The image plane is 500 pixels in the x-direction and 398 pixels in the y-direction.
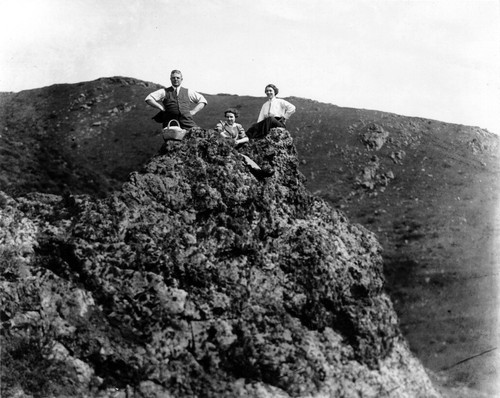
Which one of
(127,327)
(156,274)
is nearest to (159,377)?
(127,327)

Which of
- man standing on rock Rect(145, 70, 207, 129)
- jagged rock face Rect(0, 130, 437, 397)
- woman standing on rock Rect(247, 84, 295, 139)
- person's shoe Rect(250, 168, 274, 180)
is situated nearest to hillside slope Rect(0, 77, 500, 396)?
jagged rock face Rect(0, 130, 437, 397)

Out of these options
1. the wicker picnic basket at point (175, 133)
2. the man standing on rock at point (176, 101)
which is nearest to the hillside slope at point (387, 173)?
the wicker picnic basket at point (175, 133)

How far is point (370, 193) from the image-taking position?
42.7m

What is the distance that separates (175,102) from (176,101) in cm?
3

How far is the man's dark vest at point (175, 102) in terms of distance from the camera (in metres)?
13.2

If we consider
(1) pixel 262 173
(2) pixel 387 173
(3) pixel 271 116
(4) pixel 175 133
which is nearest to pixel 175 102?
(4) pixel 175 133

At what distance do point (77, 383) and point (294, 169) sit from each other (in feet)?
22.6

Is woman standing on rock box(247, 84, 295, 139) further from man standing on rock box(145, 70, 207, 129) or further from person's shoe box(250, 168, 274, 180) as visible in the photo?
man standing on rock box(145, 70, 207, 129)

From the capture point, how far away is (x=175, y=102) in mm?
13164

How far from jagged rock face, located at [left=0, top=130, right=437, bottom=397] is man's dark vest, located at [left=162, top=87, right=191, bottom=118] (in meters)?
1.08

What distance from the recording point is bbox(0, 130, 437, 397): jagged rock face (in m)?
9.38

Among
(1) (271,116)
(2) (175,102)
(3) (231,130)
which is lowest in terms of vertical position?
(3) (231,130)

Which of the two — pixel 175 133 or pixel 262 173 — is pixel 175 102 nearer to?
pixel 175 133

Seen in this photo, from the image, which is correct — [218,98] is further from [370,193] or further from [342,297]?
[342,297]
